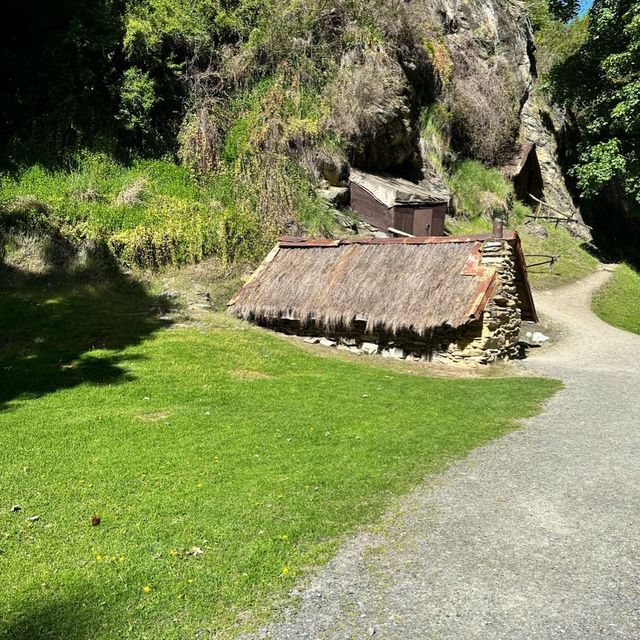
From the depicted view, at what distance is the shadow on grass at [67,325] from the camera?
449 inches


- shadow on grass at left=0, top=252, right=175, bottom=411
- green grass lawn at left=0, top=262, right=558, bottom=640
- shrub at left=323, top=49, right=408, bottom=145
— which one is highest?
shrub at left=323, top=49, right=408, bottom=145

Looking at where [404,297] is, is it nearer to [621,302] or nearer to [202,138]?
[202,138]

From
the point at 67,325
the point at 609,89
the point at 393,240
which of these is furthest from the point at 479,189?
the point at 67,325

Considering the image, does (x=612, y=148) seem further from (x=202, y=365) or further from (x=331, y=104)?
(x=202, y=365)

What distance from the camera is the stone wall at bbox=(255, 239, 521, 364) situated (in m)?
14.6

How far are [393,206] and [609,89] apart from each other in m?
15.6

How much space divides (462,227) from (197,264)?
54.6ft

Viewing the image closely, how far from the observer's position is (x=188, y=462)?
7.17 m

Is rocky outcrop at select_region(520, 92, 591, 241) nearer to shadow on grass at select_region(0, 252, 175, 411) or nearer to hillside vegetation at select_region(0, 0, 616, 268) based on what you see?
hillside vegetation at select_region(0, 0, 616, 268)

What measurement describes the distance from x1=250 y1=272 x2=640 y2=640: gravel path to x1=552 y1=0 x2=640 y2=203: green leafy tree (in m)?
23.5

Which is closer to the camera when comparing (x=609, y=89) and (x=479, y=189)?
(x=609, y=89)

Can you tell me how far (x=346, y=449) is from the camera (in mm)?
7840

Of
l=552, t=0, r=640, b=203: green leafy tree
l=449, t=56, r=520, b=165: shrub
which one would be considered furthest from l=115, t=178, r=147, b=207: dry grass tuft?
l=552, t=0, r=640, b=203: green leafy tree

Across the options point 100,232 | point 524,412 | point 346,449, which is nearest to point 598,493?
point 346,449
